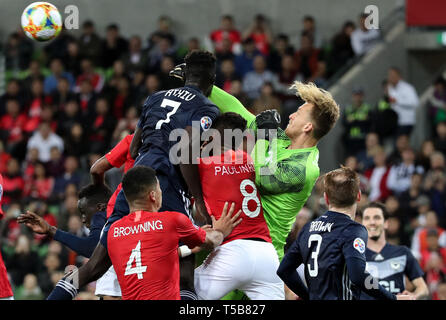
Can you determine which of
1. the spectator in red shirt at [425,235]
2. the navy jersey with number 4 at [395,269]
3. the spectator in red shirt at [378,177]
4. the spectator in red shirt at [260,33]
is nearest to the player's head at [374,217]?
the navy jersey with number 4 at [395,269]

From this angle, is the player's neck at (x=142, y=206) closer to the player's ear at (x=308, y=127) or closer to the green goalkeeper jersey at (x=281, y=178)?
the green goalkeeper jersey at (x=281, y=178)

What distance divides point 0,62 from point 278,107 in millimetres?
6368

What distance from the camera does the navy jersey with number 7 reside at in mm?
6043

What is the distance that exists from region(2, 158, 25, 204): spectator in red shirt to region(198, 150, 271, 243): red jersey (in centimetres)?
916

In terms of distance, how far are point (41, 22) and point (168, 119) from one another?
2043 millimetres

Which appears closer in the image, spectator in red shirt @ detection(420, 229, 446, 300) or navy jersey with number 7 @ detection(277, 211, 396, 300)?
navy jersey with number 7 @ detection(277, 211, 396, 300)

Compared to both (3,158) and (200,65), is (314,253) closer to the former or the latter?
(200,65)

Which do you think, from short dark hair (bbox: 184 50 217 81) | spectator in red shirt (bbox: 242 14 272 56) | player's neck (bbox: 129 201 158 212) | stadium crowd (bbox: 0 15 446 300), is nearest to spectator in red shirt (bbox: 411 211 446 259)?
stadium crowd (bbox: 0 15 446 300)

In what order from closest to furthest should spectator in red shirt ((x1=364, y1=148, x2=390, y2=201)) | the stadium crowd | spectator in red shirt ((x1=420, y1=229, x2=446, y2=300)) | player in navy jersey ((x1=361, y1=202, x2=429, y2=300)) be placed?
player in navy jersey ((x1=361, y1=202, x2=429, y2=300)) < spectator in red shirt ((x1=420, y1=229, x2=446, y2=300)) < the stadium crowd < spectator in red shirt ((x1=364, y1=148, x2=390, y2=201))

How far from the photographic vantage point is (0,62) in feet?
60.7

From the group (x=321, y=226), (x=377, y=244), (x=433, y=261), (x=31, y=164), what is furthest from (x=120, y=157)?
(x=31, y=164)

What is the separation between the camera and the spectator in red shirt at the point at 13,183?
15547 mm

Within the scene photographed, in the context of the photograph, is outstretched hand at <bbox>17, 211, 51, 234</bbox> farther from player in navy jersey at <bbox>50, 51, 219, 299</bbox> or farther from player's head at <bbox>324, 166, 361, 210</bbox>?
player's head at <bbox>324, 166, 361, 210</bbox>

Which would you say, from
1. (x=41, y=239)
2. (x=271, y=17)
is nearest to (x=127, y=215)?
(x=41, y=239)
